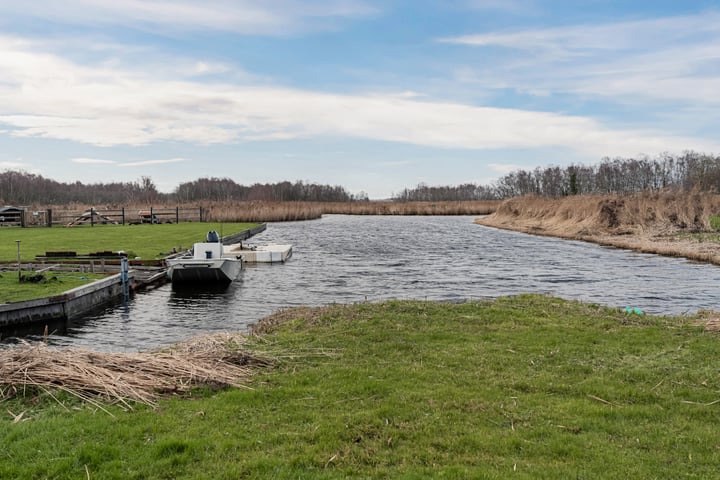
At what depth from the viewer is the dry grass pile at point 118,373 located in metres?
6.96

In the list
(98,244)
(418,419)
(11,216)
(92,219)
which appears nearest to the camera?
(418,419)

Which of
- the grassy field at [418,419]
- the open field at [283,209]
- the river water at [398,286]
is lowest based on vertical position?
the river water at [398,286]

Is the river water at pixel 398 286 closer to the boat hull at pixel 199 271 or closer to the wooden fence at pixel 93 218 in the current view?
the boat hull at pixel 199 271

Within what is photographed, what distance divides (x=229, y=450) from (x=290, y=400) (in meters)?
1.44

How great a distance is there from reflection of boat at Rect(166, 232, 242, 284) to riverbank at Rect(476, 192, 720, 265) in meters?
23.0

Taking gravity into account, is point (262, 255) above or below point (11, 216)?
below

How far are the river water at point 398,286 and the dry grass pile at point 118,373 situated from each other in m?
4.67

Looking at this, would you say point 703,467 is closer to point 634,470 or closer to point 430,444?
point 634,470

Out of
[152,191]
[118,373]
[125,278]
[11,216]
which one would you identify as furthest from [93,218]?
[152,191]

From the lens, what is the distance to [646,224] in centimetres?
4147

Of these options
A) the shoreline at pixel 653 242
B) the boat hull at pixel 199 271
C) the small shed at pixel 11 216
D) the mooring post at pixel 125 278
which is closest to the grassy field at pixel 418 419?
the mooring post at pixel 125 278

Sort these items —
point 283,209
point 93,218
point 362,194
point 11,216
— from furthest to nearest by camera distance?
point 362,194 < point 283,209 < point 93,218 < point 11,216

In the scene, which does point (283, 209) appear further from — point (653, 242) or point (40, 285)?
point (40, 285)

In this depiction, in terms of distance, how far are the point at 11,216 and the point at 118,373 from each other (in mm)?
48978
